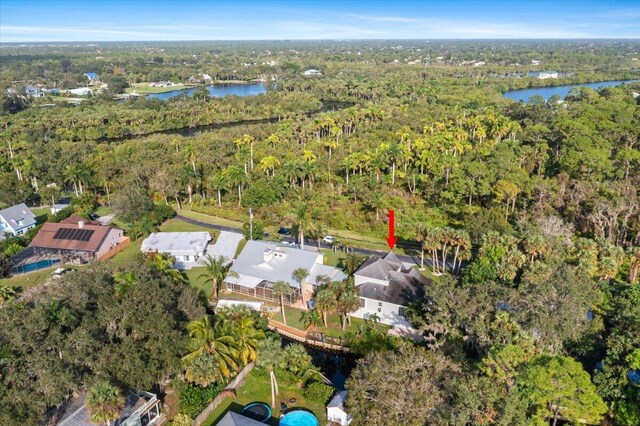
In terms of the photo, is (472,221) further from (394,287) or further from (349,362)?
(349,362)

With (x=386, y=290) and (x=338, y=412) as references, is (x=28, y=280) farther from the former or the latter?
(x=338, y=412)

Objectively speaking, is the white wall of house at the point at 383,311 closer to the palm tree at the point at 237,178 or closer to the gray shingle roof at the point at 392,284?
the gray shingle roof at the point at 392,284

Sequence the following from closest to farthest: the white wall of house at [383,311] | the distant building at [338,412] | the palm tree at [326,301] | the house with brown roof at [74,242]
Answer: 1. the distant building at [338,412]
2. the palm tree at [326,301]
3. the white wall of house at [383,311]
4. the house with brown roof at [74,242]

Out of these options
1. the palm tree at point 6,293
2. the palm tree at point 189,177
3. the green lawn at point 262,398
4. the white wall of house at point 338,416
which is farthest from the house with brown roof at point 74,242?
the white wall of house at point 338,416

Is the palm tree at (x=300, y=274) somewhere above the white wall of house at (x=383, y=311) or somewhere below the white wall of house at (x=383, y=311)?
above

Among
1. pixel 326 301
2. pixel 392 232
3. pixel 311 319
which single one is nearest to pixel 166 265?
pixel 311 319

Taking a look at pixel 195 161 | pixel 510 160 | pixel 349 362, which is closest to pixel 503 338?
pixel 349 362

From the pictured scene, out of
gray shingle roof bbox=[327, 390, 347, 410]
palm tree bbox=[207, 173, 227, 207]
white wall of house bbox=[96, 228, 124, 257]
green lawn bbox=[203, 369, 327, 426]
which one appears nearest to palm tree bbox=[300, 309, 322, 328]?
green lawn bbox=[203, 369, 327, 426]
